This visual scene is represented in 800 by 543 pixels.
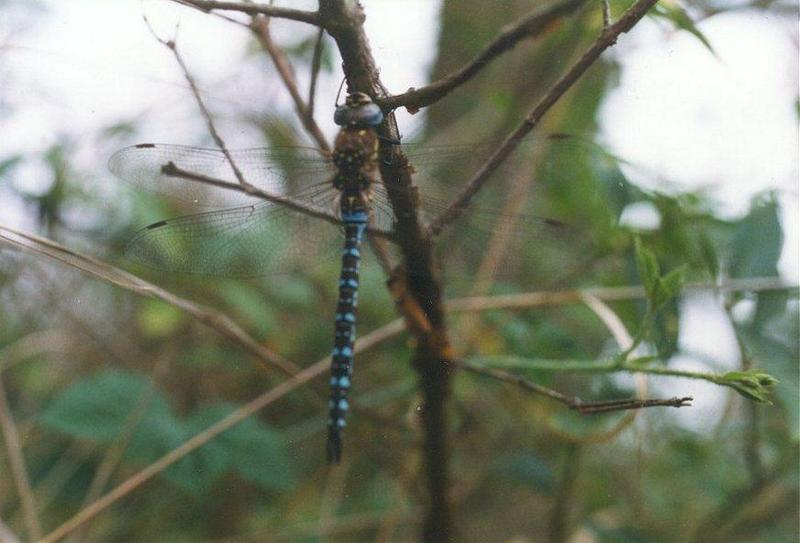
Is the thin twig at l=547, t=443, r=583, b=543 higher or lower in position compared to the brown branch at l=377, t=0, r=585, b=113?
lower

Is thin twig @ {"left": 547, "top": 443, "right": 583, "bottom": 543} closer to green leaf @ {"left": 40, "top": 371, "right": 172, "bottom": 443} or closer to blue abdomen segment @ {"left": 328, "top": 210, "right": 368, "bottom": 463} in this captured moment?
blue abdomen segment @ {"left": 328, "top": 210, "right": 368, "bottom": 463}

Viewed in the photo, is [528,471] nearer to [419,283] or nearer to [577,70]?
[419,283]

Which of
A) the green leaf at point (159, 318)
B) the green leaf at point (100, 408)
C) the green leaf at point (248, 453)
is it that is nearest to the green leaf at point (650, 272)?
the green leaf at point (248, 453)

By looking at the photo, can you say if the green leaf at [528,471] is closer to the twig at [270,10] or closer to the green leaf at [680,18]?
the green leaf at [680,18]

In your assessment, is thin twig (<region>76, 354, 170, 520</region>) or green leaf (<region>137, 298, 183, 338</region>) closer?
thin twig (<region>76, 354, 170, 520</region>)

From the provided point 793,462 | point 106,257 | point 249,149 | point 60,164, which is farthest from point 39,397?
point 793,462

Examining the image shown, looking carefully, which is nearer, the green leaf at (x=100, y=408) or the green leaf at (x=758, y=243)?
the green leaf at (x=758, y=243)

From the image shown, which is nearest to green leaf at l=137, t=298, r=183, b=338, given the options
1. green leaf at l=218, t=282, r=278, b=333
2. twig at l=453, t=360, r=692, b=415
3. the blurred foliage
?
the blurred foliage
